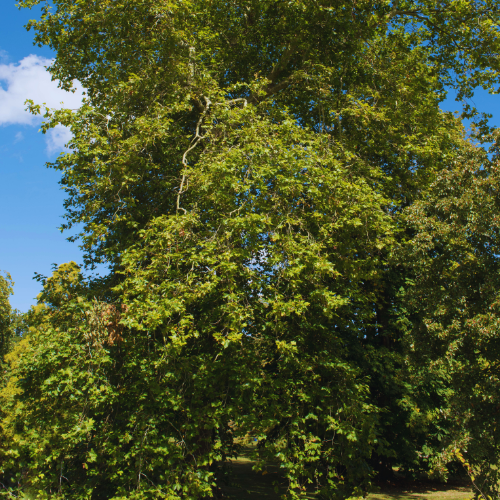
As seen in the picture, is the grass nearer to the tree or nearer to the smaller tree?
the smaller tree

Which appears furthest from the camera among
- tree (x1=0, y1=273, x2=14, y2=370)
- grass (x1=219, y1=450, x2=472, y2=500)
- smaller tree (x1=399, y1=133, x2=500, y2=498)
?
tree (x1=0, y1=273, x2=14, y2=370)

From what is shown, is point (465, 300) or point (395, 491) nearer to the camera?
point (465, 300)

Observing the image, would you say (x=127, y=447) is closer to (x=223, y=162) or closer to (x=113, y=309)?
(x=113, y=309)

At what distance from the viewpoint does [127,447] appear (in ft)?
25.3

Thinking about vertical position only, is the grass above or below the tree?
below

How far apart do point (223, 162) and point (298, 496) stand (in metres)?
6.08

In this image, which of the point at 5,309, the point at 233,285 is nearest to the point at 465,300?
the point at 233,285

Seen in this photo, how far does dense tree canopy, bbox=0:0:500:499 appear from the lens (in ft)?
22.7

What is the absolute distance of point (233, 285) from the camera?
6898mm

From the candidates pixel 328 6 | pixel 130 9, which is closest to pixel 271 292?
pixel 130 9

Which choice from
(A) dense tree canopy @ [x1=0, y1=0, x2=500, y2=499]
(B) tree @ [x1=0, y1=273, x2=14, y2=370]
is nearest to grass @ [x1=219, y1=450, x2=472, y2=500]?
(A) dense tree canopy @ [x1=0, y1=0, x2=500, y2=499]

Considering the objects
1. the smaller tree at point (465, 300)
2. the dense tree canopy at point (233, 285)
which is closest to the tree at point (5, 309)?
the dense tree canopy at point (233, 285)

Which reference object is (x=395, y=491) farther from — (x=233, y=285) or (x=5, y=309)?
(x=5, y=309)

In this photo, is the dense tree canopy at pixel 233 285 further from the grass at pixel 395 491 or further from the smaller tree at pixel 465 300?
the grass at pixel 395 491
